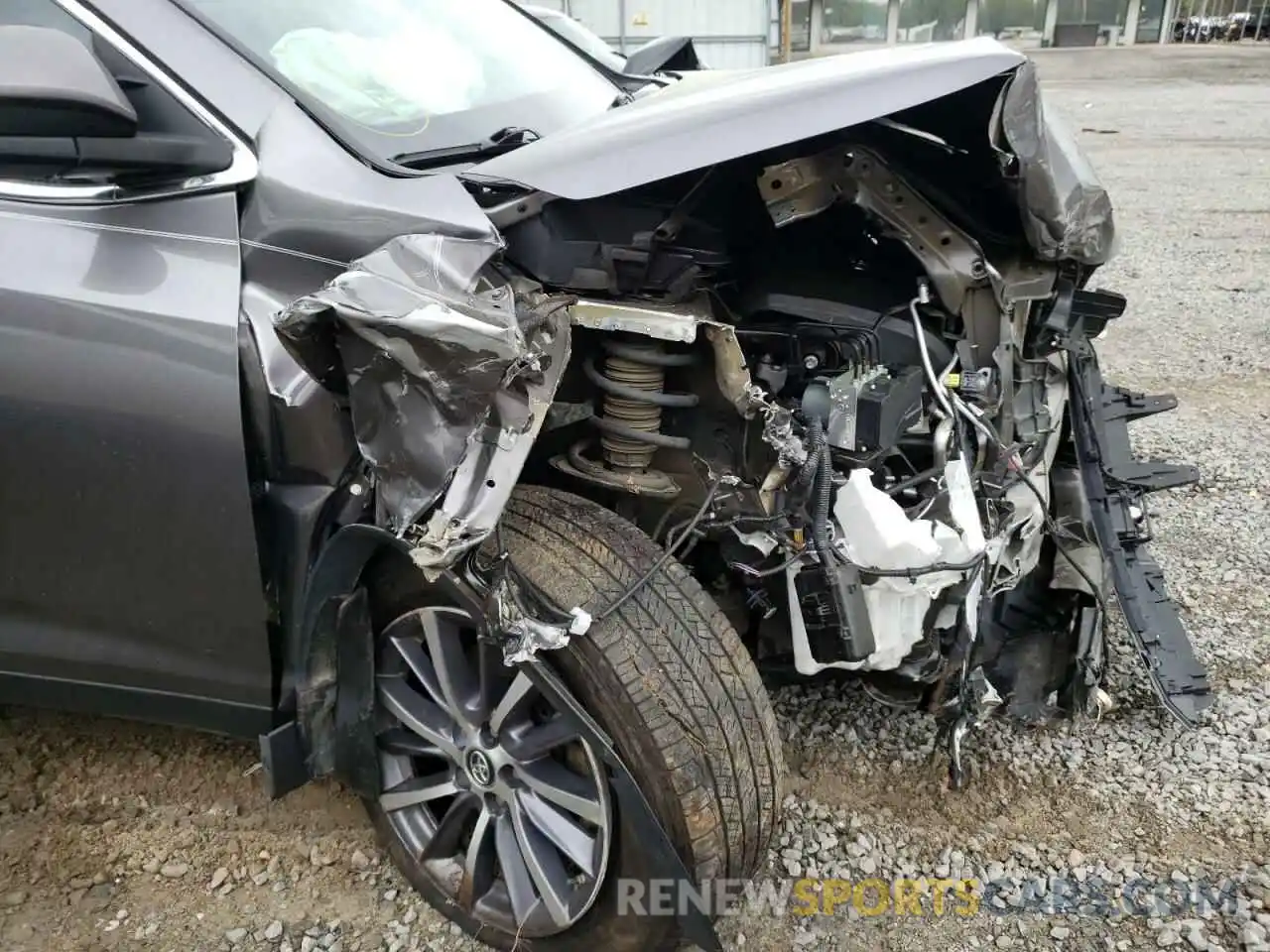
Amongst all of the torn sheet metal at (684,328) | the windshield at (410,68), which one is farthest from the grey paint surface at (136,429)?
the torn sheet metal at (684,328)

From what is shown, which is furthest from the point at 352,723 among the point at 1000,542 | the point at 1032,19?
the point at 1032,19

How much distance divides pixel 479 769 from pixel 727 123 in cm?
134

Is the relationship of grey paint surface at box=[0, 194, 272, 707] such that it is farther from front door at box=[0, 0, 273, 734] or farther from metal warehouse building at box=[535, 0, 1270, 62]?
metal warehouse building at box=[535, 0, 1270, 62]

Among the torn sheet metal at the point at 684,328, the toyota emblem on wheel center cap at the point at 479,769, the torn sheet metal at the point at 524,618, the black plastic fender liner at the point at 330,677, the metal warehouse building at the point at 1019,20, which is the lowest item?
the metal warehouse building at the point at 1019,20

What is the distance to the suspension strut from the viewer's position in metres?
1.95

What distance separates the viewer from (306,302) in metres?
1.54

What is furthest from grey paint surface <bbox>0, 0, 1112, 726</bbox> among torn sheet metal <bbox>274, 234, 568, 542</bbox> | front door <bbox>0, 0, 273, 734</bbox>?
torn sheet metal <bbox>274, 234, 568, 542</bbox>

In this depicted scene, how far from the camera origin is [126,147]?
1.81m

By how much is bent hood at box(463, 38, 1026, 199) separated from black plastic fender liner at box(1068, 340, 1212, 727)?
107 cm

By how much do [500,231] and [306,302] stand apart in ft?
1.45

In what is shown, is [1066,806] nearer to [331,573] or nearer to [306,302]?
[331,573]

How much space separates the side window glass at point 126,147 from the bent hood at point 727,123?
53cm

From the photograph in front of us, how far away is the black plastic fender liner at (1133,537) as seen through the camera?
97.1 inches

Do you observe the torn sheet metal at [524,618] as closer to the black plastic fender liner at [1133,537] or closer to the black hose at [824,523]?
the black hose at [824,523]
